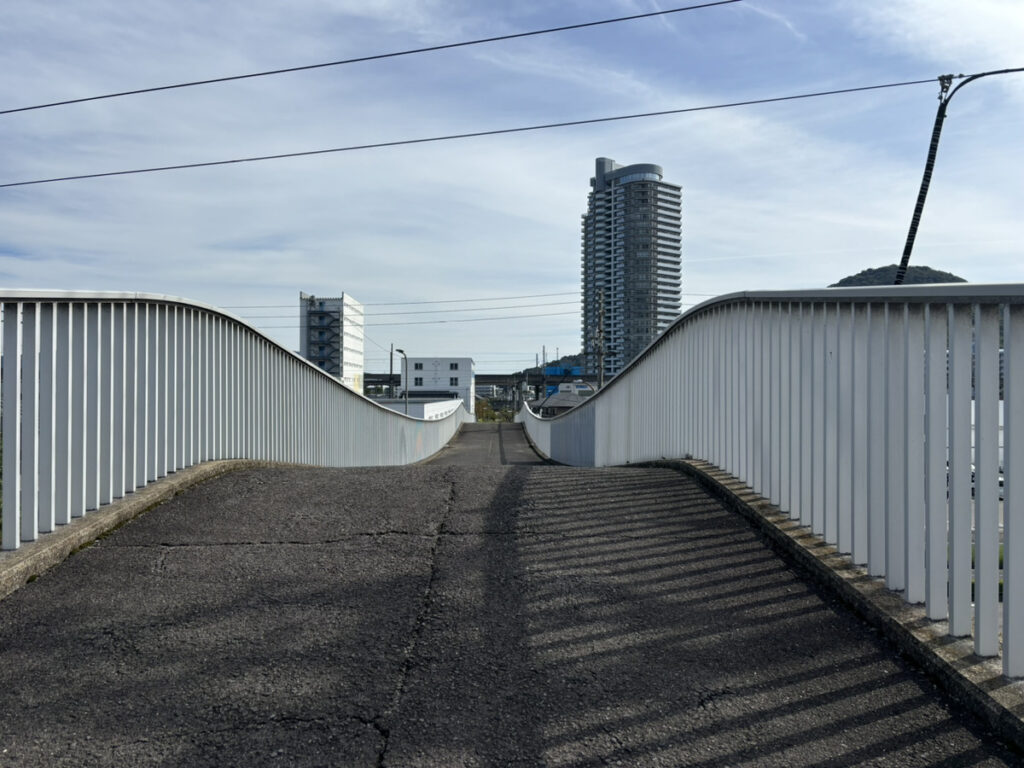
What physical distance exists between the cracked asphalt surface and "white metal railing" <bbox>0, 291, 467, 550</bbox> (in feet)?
1.39

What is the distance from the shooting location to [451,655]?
328cm

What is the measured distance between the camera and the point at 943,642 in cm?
313

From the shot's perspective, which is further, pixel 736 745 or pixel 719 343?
pixel 719 343

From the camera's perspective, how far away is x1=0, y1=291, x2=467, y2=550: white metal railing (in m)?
4.31

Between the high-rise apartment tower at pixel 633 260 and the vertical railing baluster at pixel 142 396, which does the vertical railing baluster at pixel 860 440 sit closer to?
the vertical railing baluster at pixel 142 396

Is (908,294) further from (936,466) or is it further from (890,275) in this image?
(890,275)

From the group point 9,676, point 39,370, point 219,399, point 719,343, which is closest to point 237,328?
point 219,399

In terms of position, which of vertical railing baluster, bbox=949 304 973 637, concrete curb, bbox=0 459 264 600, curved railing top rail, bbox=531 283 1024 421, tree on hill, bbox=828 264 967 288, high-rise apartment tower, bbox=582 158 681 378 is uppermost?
high-rise apartment tower, bbox=582 158 681 378

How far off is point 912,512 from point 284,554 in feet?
10.7

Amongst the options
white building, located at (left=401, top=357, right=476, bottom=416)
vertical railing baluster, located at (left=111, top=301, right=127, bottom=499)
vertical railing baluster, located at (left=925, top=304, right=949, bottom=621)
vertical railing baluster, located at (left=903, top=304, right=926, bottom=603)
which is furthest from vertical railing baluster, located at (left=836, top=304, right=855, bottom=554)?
white building, located at (left=401, top=357, right=476, bottom=416)

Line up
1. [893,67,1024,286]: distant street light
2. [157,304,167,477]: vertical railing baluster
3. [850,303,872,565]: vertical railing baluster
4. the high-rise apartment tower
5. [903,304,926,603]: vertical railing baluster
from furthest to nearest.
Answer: the high-rise apartment tower
[893,67,1024,286]: distant street light
[157,304,167,477]: vertical railing baluster
[850,303,872,565]: vertical railing baluster
[903,304,926,603]: vertical railing baluster

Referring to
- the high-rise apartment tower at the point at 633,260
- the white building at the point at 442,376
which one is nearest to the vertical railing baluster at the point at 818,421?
the high-rise apartment tower at the point at 633,260

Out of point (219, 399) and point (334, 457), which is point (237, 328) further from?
point (334, 457)

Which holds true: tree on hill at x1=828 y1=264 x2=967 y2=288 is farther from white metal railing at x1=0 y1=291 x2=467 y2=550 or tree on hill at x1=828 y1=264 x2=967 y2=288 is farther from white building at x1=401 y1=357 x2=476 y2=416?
white building at x1=401 y1=357 x2=476 y2=416
